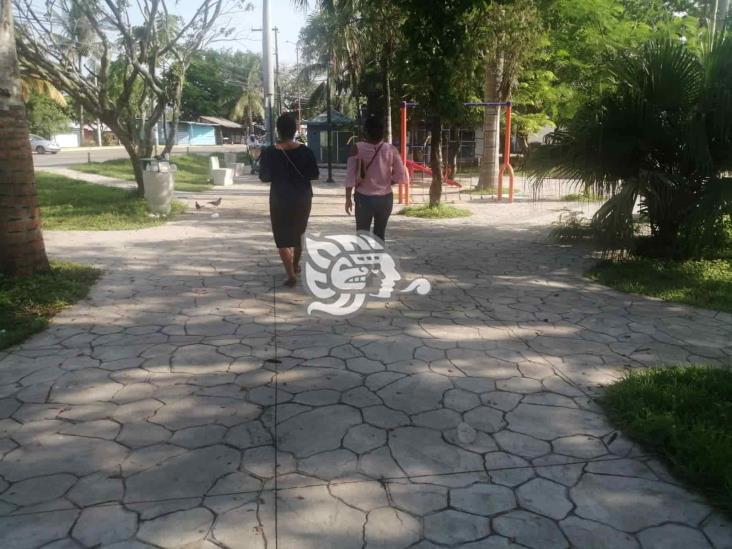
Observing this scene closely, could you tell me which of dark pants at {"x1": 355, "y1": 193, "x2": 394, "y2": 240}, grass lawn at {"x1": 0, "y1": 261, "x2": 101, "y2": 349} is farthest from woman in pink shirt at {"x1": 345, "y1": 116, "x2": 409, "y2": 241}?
grass lawn at {"x1": 0, "y1": 261, "x2": 101, "y2": 349}

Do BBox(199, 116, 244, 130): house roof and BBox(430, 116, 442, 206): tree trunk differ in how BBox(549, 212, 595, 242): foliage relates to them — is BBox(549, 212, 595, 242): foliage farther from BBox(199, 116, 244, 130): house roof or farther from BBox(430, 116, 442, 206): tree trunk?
BBox(199, 116, 244, 130): house roof

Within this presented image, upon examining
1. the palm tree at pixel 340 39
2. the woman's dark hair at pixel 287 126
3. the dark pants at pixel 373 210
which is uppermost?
the palm tree at pixel 340 39

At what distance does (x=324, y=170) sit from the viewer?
1089 inches

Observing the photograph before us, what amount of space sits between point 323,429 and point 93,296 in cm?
347

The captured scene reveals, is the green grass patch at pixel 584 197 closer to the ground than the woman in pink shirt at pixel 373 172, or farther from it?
closer to the ground

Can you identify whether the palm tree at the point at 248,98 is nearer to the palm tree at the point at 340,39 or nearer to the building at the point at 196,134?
the building at the point at 196,134

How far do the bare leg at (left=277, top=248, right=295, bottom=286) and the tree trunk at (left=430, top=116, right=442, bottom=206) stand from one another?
590 centimetres

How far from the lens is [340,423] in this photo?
317 centimetres

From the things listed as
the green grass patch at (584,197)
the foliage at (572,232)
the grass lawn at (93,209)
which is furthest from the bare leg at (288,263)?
the grass lawn at (93,209)

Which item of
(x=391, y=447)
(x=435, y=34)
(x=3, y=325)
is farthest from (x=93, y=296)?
(x=435, y=34)

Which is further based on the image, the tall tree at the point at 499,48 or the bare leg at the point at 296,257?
the tall tree at the point at 499,48

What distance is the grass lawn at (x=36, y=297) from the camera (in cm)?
457

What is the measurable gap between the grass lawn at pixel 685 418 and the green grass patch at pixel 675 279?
2.06 metres

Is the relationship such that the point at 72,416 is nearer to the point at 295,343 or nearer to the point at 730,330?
the point at 295,343
